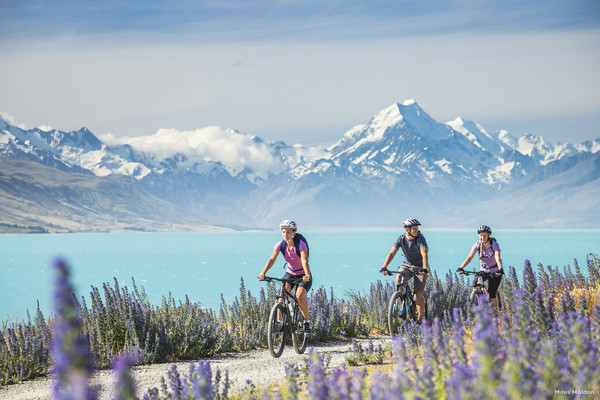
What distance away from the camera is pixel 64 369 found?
2.08m

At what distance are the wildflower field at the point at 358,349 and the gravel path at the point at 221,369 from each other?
216 millimetres

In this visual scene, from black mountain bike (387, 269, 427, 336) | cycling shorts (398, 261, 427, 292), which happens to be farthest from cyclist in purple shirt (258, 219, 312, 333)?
cycling shorts (398, 261, 427, 292)

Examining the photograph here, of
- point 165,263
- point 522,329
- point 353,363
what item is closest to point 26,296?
point 165,263

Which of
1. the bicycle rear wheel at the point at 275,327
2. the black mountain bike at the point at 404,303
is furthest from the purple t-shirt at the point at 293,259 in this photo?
the black mountain bike at the point at 404,303

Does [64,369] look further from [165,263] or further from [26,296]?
[165,263]

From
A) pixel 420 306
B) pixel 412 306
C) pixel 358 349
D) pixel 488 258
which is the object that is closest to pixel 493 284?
pixel 488 258

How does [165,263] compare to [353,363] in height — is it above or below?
above

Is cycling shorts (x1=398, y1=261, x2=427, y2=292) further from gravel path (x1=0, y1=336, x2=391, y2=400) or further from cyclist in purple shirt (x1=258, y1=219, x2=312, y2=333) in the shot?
cyclist in purple shirt (x1=258, y1=219, x2=312, y2=333)

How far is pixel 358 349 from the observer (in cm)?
790

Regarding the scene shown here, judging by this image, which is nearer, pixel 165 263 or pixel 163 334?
pixel 163 334

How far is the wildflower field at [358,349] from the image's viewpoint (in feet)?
9.22

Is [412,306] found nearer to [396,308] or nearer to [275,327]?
[396,308]

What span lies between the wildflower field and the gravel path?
22 centimetres

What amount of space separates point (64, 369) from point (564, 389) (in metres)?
2.55
